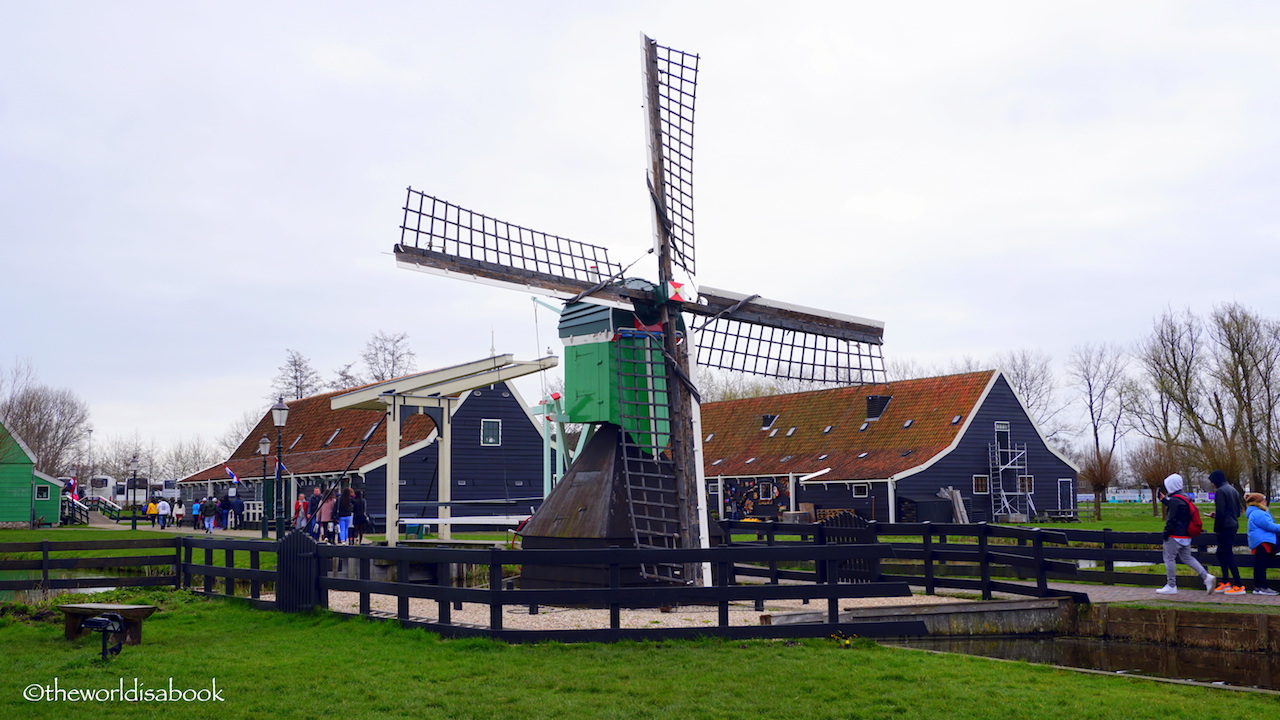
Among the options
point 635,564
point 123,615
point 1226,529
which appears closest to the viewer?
point 123,615

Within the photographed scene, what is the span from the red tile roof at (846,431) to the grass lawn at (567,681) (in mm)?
24785

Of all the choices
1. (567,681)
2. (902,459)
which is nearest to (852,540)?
(567,681)

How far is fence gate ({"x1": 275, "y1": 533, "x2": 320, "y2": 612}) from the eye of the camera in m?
12.0

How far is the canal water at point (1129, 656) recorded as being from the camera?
980 cm

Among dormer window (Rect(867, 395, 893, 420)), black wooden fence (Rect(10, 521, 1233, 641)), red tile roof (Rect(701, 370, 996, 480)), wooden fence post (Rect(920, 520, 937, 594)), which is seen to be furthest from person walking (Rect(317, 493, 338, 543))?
dormer window (Rect(867, 395, 893, 420))

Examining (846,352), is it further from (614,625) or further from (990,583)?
(614,625)

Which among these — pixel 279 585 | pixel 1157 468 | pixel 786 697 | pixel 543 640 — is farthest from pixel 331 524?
pixel 1157 468

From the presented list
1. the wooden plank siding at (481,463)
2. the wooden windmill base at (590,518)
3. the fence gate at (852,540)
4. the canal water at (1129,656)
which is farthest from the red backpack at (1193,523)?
the wooden plank siding at (481,463)

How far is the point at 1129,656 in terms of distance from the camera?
11.1 m

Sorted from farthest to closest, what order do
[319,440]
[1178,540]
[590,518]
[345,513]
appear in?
[319,440]
[345,513]
[590,518]
[1178,540]

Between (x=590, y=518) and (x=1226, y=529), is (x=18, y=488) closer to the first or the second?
(x=590, y=518)

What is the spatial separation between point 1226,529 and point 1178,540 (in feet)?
1.85

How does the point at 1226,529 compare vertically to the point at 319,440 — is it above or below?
below

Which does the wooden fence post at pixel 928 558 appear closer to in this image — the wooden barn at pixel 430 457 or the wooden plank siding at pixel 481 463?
the wooden barn at pixel 430 457
